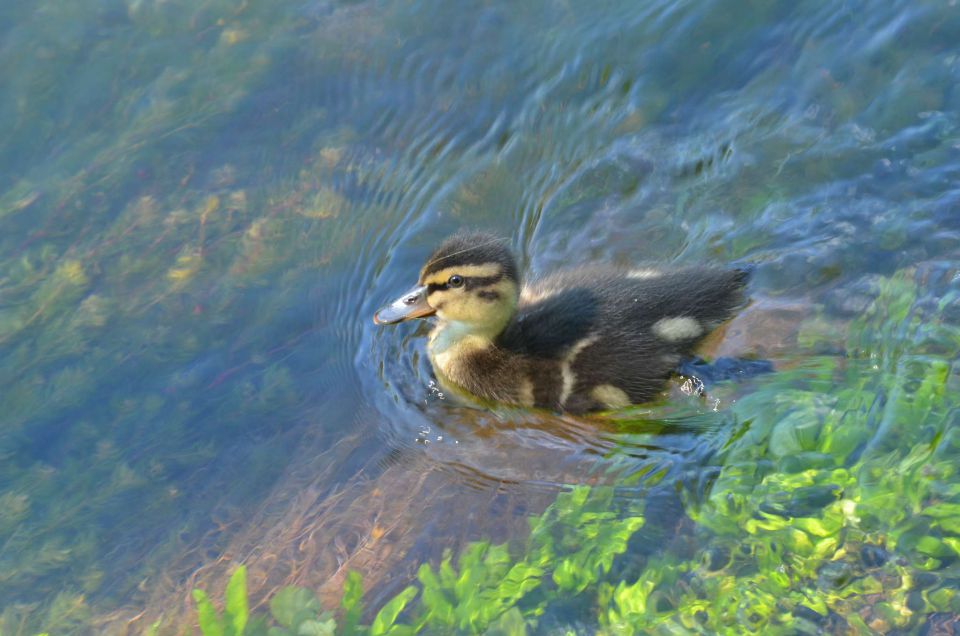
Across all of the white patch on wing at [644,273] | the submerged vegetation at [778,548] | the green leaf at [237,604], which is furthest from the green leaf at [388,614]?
the white patch on wing at [644,273]

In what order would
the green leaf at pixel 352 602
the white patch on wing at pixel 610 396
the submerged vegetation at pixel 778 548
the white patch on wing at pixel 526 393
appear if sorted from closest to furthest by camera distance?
the submerged vegetation at pixel 778 548
the green leaf at pixel 352 602
the white patch on wing at pixel 610 396
the white patch on wing at pixel 526 393

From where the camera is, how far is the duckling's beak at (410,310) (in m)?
4.24

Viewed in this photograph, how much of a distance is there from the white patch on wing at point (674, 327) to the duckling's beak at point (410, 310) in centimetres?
89

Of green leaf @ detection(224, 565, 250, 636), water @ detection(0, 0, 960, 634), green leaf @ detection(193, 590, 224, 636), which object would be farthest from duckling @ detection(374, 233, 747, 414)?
green leaf @ detection(193, 590, 224, 636)

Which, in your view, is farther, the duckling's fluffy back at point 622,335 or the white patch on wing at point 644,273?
the white patch on wing at point 644,273

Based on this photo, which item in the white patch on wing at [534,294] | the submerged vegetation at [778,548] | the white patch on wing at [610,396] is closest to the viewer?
the submerged vegetation at [778,548]

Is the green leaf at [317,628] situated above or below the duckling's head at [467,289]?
below

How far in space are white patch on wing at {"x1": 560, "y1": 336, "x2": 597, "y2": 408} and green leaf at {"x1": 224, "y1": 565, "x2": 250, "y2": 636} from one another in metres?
1.38

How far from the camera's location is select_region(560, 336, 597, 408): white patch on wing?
4.04 metres

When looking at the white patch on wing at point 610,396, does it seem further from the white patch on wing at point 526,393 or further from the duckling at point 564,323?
the white patch on wing at point 526,393

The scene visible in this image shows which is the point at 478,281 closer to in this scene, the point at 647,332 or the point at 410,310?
the point at 410,310

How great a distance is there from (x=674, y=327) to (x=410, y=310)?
1042mm

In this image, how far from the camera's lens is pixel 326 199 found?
505 centimetres

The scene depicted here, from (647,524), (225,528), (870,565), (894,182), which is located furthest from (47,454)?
(894,182)
